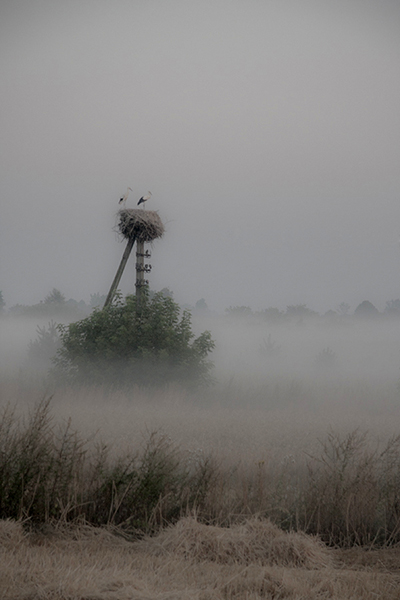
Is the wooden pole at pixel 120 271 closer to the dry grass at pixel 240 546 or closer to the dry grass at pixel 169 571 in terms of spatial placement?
the dry grass at pixel 169 571

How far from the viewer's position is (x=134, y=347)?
15.9 metres

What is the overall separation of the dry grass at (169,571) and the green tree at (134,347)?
10520 mm

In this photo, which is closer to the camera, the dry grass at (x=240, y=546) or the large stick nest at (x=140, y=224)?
the dry grass at (x=240, y=546)

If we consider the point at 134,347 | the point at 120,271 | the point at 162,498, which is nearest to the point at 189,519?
the point at 162,498

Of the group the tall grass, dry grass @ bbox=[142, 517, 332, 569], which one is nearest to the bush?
the tall grass

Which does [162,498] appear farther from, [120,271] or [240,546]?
[120,271]

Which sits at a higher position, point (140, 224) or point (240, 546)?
point (140, 224)

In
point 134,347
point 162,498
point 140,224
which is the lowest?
point 162,498

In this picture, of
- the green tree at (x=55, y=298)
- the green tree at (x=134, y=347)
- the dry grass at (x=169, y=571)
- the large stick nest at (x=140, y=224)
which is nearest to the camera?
the dry grass at (x=169, y=571)

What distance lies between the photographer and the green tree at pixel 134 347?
15.5 meters

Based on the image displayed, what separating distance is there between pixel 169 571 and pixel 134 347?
12075mm

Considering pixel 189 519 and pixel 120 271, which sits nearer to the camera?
pixel 189 519

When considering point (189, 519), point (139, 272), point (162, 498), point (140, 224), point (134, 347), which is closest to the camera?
point (189, 519)

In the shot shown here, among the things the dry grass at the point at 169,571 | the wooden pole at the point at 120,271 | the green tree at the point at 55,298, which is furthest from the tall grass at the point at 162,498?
the green tree at the point at 55,298
